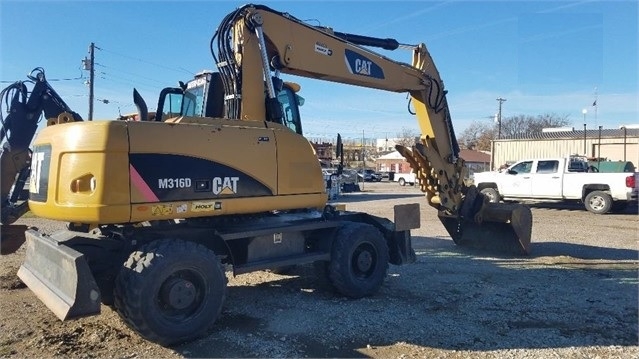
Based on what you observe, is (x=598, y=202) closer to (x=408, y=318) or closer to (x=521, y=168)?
(x=521, y=168)

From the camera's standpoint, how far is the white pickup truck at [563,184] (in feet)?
60.0

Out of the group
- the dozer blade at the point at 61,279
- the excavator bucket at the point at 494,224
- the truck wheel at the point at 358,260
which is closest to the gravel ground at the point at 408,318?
the truck wheel at the point at 358,260

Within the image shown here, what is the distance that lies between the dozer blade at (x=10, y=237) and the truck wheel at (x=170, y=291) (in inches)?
172

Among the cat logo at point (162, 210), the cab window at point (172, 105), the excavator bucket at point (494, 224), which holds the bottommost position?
the excavator bucket at point (494, 224)

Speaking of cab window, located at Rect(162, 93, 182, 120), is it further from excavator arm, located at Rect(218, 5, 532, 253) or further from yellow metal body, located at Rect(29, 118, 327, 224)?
yellow metal body, located at Rect(29, 118, 327, 224)

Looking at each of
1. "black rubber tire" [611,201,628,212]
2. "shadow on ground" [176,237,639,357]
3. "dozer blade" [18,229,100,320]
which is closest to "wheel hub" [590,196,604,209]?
"black rubber tire" [611,201,628,212]

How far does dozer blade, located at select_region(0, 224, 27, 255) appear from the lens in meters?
8.40

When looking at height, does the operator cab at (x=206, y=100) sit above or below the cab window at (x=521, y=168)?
above

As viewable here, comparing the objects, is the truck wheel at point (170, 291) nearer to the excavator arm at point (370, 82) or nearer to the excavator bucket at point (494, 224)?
the excavator arm at point (370, 82)

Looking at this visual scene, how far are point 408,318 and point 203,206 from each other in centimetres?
277

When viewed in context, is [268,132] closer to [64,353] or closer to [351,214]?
[351,214]

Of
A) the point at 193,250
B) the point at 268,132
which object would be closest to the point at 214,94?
the point at 268,132

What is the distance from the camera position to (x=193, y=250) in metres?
5.45

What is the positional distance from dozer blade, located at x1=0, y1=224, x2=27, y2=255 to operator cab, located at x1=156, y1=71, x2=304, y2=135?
11.3 ft
